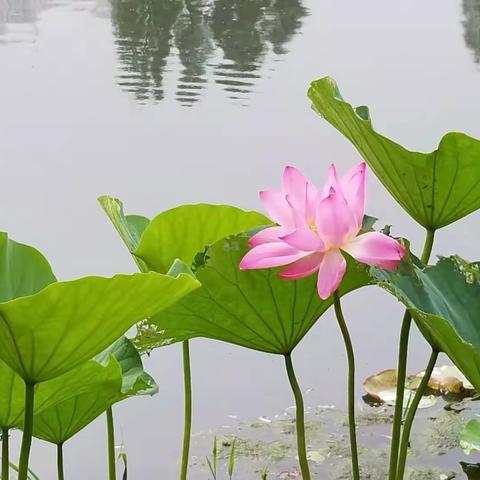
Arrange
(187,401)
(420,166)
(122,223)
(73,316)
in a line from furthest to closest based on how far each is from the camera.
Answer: (187,401) < (122,223) < (420,166) < (73,316)

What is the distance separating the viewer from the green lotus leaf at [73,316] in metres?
0.69

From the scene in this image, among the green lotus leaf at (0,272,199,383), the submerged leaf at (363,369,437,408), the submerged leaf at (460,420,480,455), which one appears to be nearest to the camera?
the green lotus leaf at (0,272,199,383)

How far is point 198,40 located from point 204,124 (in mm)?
731

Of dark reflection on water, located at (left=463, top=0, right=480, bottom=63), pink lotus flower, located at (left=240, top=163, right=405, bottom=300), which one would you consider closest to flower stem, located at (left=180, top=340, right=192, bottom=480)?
pink lotus flower, located at (left=240, top=163, right=405, bottom=300)

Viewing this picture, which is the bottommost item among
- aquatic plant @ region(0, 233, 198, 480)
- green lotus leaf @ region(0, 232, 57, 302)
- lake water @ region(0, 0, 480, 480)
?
lake water @ region(0, 0, 480, 480)

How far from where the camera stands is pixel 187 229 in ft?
3.34

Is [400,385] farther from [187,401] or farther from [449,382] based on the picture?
[449,382]

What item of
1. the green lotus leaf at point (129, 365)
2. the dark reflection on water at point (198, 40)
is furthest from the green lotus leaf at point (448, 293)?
the dark reflection on water at point (198, 40)

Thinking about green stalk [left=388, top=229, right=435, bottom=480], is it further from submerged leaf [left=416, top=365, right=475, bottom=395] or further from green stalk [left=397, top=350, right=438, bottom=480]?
submerged leaf [left=416, top=365, right=475, bottom=395]

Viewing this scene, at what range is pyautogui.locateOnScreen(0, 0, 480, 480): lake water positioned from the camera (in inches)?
61.6

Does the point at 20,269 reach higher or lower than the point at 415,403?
higher

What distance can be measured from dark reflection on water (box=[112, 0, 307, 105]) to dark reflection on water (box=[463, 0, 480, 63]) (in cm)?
51

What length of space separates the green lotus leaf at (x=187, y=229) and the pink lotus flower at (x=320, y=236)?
202 millimetres

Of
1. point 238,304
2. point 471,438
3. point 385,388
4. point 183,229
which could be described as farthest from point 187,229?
point 385,388
